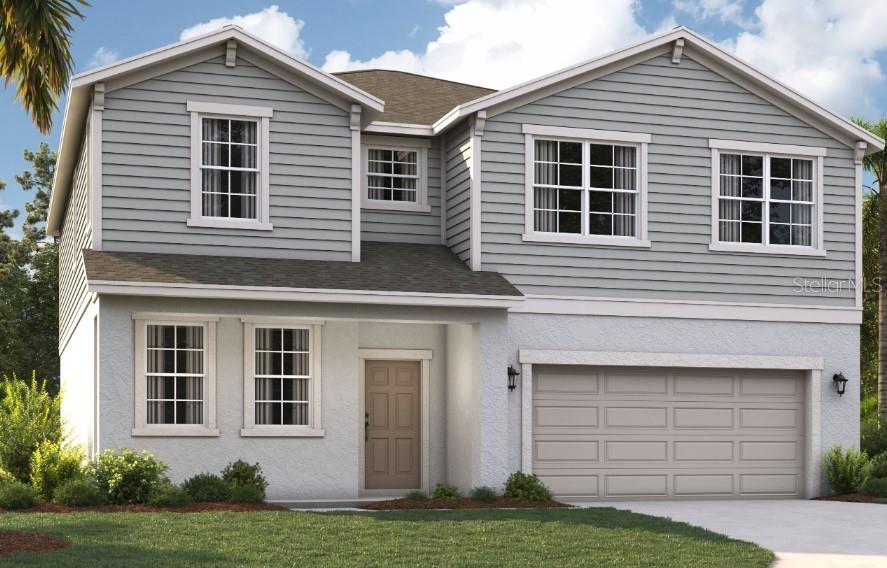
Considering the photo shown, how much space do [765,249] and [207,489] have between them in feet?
33.7

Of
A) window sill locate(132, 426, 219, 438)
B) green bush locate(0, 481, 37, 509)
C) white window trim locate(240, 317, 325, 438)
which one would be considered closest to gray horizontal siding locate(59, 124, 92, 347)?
window sill locate(132, 426, 219, 438)

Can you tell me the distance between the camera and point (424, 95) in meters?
24.1

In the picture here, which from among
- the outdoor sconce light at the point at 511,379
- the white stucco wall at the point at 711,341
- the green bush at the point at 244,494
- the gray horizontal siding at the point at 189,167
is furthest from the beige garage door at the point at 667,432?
the green bush at the point at 244,494

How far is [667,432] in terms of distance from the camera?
21.2 m

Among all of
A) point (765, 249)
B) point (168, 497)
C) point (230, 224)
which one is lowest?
point (168, 497)

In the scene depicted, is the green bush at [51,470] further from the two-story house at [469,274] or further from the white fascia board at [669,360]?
the white fascia board at [669,360]

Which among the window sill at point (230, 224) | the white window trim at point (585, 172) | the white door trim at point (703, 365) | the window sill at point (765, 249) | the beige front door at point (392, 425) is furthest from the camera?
the window sill at point (765, 249)

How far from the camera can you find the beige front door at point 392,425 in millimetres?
20797

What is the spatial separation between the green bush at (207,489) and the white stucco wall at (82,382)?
2.01 meters

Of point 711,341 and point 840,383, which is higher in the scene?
point 711,341

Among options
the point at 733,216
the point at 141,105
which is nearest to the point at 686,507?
the point at 733,216

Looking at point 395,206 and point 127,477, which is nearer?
point 127,477

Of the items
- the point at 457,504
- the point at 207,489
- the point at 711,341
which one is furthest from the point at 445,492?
the point at 711,341

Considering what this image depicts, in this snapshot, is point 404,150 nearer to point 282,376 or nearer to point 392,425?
point 392,425
